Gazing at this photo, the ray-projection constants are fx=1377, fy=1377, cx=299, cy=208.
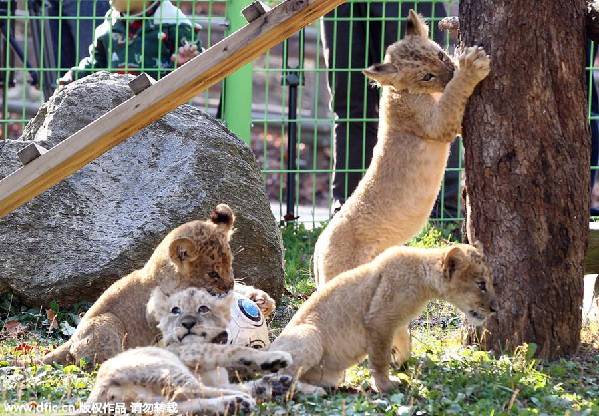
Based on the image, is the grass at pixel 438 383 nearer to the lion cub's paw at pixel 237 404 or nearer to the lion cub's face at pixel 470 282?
the lion cub's paw at pixel 237 404

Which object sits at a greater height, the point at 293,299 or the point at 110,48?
the point at 110,48

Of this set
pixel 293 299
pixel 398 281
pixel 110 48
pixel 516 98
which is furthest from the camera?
pixel 110 48

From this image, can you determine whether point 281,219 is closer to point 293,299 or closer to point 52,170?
point 293,299

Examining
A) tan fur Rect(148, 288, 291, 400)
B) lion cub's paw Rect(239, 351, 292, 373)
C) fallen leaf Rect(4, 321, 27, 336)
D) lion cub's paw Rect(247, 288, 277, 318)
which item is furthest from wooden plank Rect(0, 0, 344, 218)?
lion cub's paw Rect(239, 351, 292, 373)

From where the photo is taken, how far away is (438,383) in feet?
21.7

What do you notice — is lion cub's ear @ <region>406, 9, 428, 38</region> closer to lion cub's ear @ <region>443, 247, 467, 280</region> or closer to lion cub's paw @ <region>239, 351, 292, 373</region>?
lion cub's ear @ <region>443, 247, 467, 280</region>

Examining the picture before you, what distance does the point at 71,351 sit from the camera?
7082 millimetres

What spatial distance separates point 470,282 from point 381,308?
1.44 feet

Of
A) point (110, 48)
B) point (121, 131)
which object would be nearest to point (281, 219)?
point (110, 48)

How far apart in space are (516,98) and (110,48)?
4919 millimetres

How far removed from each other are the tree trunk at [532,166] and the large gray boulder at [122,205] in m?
2.21

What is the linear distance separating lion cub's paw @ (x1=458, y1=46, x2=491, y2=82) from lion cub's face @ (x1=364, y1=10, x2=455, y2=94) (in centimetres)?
89

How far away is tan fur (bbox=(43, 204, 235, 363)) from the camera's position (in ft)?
22.7

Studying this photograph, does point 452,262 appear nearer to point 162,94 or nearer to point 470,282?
point 470,282
